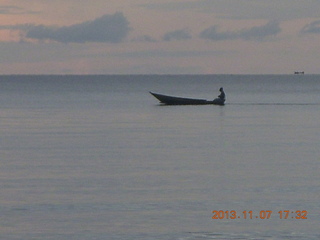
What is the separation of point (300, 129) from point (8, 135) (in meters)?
15.2

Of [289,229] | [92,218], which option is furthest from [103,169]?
[289,229]

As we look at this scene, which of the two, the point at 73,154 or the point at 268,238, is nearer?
the point at 268,238

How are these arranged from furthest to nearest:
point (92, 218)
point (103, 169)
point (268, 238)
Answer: point (103, 169), point (92, 218), point (268, 238)

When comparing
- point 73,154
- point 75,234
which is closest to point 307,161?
point 73,154

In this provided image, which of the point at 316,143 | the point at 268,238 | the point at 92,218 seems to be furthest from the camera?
the point at 316,143

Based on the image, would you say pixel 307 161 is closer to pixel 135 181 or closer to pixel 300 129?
pixel 135 181

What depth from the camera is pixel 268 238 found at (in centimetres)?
1727

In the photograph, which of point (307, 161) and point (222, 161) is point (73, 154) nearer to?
point (222, 161)
